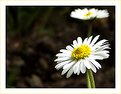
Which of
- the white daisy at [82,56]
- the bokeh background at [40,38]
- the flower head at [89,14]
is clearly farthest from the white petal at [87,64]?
the bokeh background at [40,38]

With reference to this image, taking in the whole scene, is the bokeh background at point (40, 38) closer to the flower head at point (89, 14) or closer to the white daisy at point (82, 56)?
the flower head at point (89, 14)

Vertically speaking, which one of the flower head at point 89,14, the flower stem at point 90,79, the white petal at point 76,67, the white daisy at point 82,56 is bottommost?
the flower stem at point 90,79

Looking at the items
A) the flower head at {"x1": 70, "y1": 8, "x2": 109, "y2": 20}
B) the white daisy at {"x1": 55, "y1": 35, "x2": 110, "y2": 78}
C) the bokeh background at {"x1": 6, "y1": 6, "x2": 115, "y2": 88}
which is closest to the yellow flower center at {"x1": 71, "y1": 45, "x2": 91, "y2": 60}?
the white daisy at {"x1": 55, "y1": 35, "x2": 110, "y2": 78}

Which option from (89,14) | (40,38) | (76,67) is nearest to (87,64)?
(76,67)

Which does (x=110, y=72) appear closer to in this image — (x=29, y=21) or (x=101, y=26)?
(x=101, y=26)

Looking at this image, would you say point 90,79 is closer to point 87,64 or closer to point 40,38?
point 87,64

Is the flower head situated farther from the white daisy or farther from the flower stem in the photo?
the flower stem
